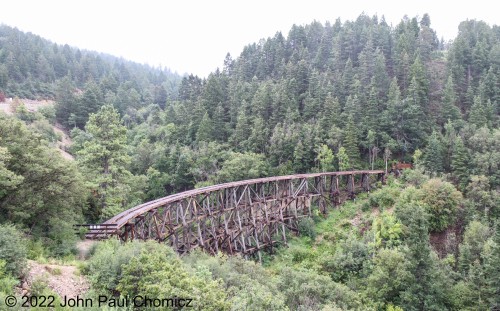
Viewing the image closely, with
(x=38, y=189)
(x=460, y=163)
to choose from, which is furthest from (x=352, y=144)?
(x=38, y=189)

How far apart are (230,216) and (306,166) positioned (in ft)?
57.1

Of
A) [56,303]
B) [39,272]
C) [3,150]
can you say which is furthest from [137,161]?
[56,303]

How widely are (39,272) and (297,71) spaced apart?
156 feet

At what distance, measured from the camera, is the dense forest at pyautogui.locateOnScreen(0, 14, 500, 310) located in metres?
15.0

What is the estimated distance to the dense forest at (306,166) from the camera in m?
15.0

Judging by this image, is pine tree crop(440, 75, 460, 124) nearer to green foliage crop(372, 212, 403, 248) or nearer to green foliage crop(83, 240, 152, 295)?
green foliage crop(372, 212, 403, 248)

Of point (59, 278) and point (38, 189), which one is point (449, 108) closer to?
point (38, 189)

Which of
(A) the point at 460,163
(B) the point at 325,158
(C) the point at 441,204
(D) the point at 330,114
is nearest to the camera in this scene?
(C) the point at 441,204

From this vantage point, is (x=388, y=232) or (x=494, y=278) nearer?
(x=494, y=278)

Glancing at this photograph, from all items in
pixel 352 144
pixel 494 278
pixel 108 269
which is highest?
pixel 352 144

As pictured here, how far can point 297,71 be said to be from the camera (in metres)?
54.5

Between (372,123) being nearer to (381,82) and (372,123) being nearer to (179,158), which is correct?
(381,82)

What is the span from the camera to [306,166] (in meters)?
41.5

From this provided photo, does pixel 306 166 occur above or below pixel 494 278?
above
